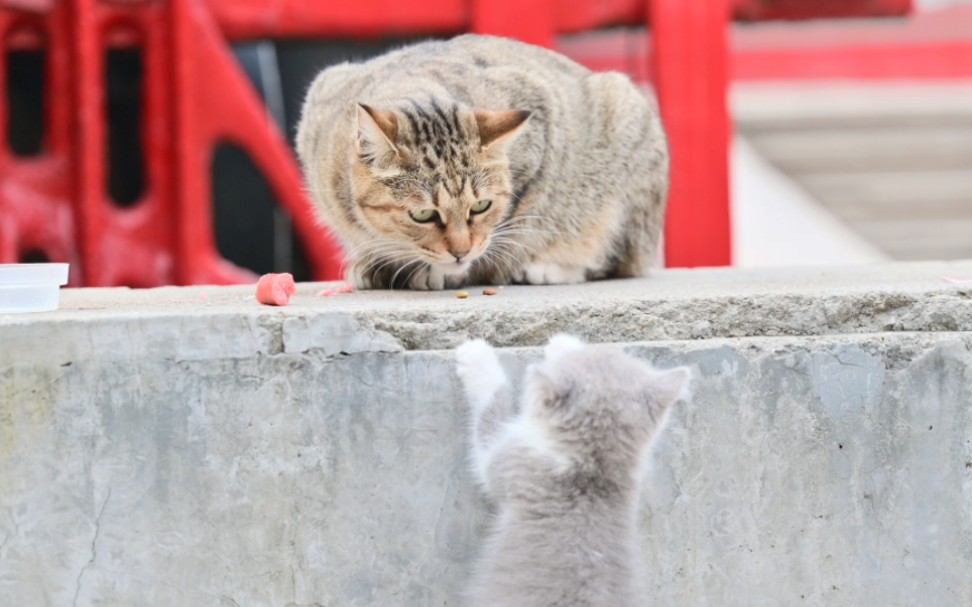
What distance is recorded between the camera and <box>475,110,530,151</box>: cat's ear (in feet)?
10.6

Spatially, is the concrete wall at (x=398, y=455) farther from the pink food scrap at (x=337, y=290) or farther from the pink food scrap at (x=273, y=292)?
the pink food scrap at (x=337, y=290)

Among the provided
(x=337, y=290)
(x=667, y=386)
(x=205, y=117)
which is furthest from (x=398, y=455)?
(x=205, y=117)

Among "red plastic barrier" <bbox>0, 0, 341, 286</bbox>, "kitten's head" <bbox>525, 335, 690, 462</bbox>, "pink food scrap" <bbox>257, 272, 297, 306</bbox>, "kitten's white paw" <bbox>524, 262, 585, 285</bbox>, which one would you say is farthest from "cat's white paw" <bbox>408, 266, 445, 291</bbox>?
"red plastic barrier" <bbox>0, 0, 341, 286</bbox>

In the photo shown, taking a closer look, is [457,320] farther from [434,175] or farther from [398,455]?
[434,175]

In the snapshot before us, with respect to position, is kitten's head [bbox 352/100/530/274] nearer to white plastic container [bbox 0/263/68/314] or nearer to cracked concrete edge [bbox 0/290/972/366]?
cracked concrete edge [bbox 0/290/972/366]

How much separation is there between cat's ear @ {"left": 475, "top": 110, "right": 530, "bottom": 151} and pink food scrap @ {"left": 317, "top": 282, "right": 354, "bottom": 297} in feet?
2.07

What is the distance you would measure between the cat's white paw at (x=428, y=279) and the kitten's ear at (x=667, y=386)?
42.6 inches

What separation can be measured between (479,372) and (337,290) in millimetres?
977

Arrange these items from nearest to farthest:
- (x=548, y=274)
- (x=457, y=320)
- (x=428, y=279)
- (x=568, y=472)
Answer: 1. (x=568, y=472)
2. (x=457, y=320)
3. (x=428, y=279)
4. (x=548, y=274)

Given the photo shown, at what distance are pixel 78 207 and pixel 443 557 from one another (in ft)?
11.3

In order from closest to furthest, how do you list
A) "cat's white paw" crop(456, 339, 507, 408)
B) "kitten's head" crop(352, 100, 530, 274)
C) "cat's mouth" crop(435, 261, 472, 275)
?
"cat's white paw" crop(456, 339, 507, 408) → "kitten's head" crop(352, 100, 530, 274) → "cat's mouth" crop(435, 261, 472, 275)

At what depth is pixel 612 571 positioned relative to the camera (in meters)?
2.37

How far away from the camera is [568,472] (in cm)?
245

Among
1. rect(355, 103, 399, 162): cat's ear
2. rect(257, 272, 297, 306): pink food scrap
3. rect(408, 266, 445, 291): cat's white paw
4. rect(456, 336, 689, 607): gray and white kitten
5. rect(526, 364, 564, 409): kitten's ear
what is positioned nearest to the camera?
rect(456, 336, 689, 607): gray and white kitten
